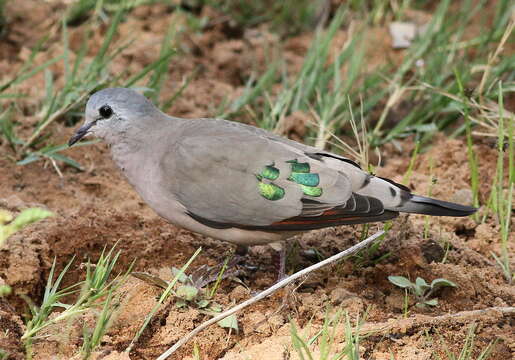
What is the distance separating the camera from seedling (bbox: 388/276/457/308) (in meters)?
3.31

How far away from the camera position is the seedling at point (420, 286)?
331 cm

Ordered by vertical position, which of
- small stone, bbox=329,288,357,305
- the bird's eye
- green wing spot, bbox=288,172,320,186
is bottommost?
small stone, bbox=329,288,357,305

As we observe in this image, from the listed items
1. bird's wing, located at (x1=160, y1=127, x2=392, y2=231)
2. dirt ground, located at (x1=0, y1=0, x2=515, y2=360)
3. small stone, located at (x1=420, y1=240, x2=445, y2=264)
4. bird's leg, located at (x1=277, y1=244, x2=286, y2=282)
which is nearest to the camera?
dirt ground, located at (x1=0, y1=0, x2=515, y2=360)

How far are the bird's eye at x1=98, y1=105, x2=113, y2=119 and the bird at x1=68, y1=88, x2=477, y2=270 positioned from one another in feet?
0.76

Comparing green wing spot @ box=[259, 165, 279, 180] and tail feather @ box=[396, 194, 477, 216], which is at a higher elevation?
green wing spot @ box=[259, 165, 279, 180]

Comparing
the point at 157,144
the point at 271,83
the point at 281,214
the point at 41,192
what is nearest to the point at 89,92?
the point at 41,192

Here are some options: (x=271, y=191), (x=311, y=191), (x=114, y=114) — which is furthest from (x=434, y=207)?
(x=114, y=114)

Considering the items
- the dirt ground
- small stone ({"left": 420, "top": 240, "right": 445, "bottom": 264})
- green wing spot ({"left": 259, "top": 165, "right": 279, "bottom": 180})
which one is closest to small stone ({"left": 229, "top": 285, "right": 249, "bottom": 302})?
the dirt ground

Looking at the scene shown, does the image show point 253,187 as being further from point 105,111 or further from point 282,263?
point 105,111

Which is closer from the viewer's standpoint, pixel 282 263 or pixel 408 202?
pixel 408 202

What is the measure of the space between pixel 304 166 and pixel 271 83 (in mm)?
2083

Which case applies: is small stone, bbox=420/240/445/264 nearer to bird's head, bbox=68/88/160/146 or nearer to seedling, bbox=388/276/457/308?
seedling, bbox=388/276/457/308

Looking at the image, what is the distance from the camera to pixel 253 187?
333 cm

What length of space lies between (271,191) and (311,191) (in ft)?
0.57
